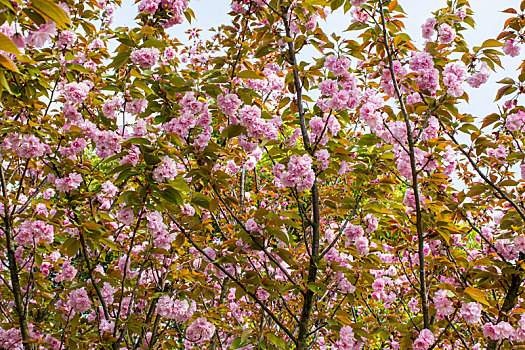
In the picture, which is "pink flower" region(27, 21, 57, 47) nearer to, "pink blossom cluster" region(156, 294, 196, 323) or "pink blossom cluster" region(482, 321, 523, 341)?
"pink blossom cluster" region(156, 294, 196, 323)

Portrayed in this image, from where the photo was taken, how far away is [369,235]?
12.5ft

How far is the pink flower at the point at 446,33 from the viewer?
3049 mm

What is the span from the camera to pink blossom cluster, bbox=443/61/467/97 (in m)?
2.69

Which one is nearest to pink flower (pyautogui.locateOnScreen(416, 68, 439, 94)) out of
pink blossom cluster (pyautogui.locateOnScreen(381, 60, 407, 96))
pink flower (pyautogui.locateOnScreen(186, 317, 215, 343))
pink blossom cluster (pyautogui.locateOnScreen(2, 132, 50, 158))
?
pink blossom cluster (pyautogui.locateOnScreen(381, 60, 407, 96))

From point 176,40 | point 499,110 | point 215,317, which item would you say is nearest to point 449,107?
point 499,110

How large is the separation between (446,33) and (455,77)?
57cm

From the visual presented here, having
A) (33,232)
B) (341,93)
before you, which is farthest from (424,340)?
(33,232)

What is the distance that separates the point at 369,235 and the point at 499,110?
154 centimetres

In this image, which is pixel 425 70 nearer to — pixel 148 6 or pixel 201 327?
pixel 148 6

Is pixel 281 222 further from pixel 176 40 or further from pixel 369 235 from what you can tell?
pixel 176 40

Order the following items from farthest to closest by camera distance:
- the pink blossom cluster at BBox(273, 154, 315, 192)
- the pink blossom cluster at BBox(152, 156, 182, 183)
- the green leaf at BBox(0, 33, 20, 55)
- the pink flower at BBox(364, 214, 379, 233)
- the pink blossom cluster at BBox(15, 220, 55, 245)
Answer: the pink blossom cluster at BBox(15, 220, 55, 245), the pink flower at BBox(364, 214, 379, 233), the pink blossom cluster at BBox(273, 154, 315, 192), the pink blossom cluster at BBox(152, 156, 182, 183), the green leaf at BBox(0, 33, 20, 55)

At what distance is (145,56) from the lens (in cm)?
258

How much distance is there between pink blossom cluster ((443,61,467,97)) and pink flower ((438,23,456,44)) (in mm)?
414

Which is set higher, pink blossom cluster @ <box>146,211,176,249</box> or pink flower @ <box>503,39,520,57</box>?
pink flower @ <box>503,39,520,57</box>
